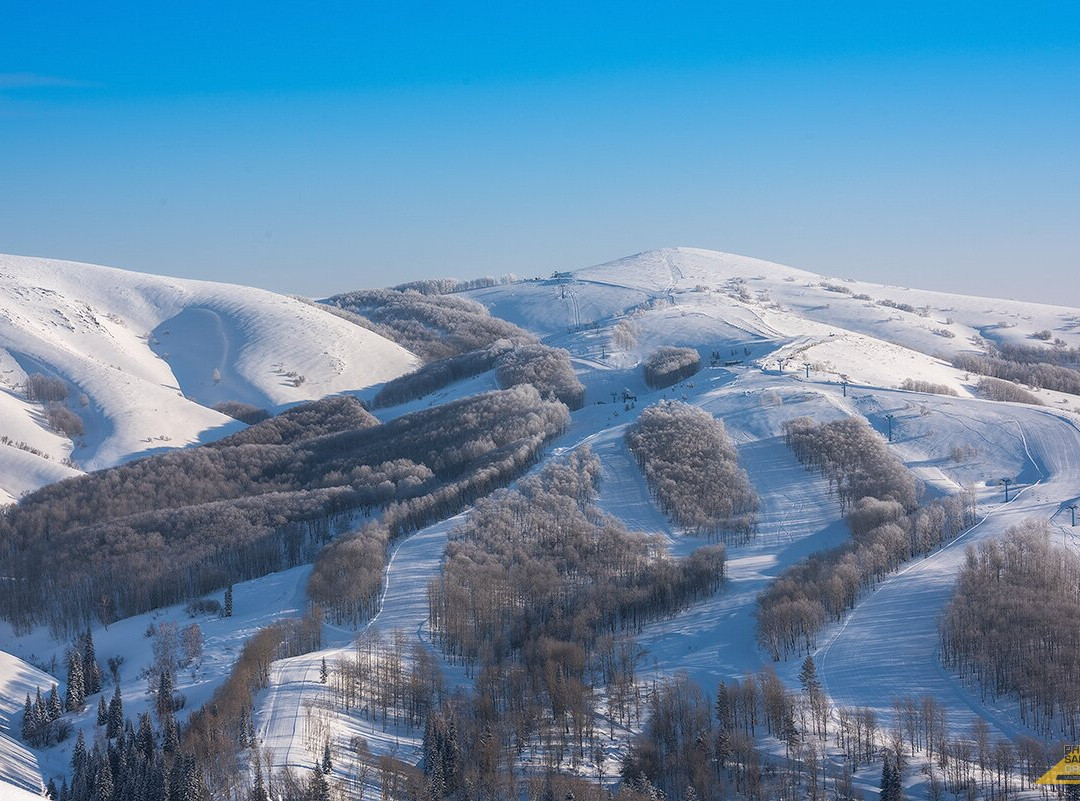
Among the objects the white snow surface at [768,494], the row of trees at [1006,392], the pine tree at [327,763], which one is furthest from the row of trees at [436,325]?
the pine tree at [327,763]

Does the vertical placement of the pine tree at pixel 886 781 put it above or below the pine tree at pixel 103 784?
above

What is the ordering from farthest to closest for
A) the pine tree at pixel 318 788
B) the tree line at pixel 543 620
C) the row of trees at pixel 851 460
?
the row of trees at pixel 851 460 → the tree line at pixel 543 620 → the pine tree at pixel 318 788

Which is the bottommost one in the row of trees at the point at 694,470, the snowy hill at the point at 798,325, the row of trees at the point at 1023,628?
the row of trees at the point at 1023,628

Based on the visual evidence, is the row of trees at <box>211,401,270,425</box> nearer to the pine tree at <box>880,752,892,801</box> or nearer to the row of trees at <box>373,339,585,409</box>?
the row of trees at <box>373,339,585,409</box>

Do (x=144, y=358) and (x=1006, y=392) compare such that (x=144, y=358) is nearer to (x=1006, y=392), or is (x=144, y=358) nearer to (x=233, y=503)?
(x=233, y=503)

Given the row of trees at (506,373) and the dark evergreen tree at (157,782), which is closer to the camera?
the dark evergreen tree at (157,782)

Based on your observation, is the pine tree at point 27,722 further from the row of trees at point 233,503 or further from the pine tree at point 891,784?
the pine tree at point 891,784

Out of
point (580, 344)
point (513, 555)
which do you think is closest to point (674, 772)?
point (513, 555)
